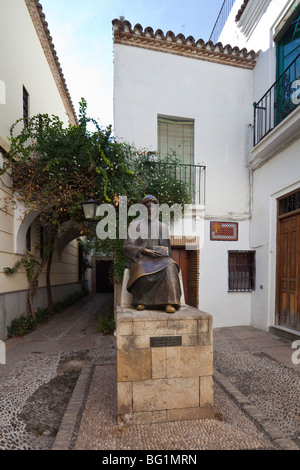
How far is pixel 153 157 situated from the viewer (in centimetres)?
602

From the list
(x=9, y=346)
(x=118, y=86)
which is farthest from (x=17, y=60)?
(x=9, y=346)

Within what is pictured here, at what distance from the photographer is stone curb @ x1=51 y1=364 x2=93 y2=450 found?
2183 mm

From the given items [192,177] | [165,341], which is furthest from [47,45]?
[165,341]

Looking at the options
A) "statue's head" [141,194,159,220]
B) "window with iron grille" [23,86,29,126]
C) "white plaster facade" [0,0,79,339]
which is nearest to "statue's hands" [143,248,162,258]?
"statue's head" [141,194,159,220]

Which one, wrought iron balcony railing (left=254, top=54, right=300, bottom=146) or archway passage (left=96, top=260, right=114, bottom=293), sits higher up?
wrought iron balcony railing (left=254, top=54, right=300, bottom=146)

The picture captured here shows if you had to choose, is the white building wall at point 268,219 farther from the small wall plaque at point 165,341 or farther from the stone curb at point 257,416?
the small wall plaque at point 165,341

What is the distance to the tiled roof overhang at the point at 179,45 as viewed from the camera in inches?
232

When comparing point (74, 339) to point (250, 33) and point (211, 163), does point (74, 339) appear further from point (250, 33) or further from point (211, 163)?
point (250, 33)

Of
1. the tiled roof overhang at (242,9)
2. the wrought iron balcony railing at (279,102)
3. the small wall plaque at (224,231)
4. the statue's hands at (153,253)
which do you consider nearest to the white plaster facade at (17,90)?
the statue's hands at (153,253)

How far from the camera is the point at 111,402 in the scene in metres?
2.80

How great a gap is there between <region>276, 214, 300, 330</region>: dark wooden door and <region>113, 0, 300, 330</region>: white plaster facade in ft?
0.52

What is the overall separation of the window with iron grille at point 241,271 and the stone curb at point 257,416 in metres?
3.11

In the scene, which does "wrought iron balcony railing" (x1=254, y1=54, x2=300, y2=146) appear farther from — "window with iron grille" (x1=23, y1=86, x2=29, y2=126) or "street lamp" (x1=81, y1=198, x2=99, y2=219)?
"window with iron grille" (x1=23, y1=86, x2=29, y2=126)

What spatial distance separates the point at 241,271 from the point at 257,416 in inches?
159
